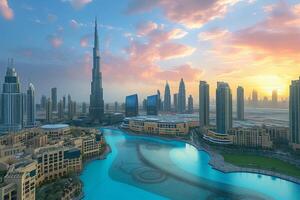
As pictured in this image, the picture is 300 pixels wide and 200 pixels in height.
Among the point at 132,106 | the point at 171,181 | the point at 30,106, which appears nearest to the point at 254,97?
the point at 132,106

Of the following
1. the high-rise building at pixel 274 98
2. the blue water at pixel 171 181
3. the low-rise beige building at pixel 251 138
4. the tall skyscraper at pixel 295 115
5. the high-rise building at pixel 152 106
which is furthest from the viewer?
the high-rise building at pixel 274 98

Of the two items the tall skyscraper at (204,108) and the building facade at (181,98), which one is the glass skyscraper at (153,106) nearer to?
the building facade at (181,98)

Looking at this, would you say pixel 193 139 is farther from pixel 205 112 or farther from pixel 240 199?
pixel 240 199

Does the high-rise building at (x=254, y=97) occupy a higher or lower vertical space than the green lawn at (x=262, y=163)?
higher

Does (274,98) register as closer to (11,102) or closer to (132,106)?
(132,106)

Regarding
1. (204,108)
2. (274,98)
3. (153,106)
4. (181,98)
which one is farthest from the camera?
(274,98)

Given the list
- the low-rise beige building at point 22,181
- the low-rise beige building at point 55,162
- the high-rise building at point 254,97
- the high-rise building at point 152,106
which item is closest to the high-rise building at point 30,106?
the high-rise building at point 152,106

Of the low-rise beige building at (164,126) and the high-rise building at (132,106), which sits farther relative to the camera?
the high-rise building at (132,106)

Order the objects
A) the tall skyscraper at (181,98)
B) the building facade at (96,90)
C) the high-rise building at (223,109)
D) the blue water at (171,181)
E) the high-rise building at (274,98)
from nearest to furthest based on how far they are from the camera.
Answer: the blue water at (171,181) < the high-rise building at (223,109) < the building facade at (96,90) < the tall skyscraper at (181,98) < the high-rise building at (274,98)
